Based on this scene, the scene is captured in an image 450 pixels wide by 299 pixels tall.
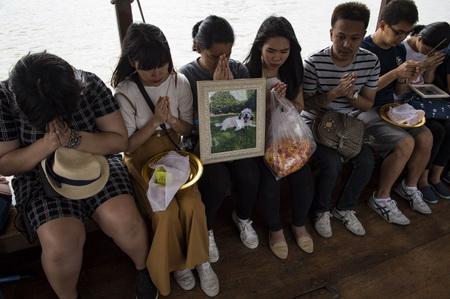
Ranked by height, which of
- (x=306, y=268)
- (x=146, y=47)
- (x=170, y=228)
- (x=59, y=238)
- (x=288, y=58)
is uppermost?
(x=146, y=47)

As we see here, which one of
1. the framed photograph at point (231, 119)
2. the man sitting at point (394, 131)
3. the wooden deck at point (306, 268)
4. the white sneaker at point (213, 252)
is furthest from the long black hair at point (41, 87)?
the man sitting at point (394, 131)

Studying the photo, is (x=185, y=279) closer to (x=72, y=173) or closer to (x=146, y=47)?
(x=72, y=173)

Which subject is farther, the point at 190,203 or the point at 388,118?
the point at 388,118

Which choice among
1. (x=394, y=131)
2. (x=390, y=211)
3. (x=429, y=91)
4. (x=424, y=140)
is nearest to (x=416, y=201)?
(x=390, y=211)

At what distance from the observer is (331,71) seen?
1962mm

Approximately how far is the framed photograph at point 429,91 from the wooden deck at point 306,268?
884mm

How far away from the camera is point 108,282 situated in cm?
168

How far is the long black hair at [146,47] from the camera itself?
1392 millimetres

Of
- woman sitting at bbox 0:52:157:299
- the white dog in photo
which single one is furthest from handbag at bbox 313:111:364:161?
woman sitting at bbox 0:52:157:299

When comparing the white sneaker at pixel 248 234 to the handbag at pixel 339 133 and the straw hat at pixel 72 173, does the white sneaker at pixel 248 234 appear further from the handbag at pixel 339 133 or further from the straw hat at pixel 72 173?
the straw hat at pixel 72 173

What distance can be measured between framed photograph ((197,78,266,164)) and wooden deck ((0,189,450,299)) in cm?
62

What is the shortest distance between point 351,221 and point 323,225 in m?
0.19

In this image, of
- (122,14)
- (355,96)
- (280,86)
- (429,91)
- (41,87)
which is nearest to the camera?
(41,87)

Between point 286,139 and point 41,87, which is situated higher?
point 41,87
